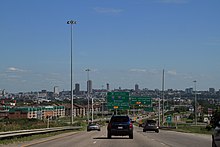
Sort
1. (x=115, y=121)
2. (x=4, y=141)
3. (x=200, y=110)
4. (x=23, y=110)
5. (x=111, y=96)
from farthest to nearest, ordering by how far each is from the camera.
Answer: (x=200, y=110), (x=23, y=110), (x=111, y=96), (x=115, y=121), (x=4, y=141)

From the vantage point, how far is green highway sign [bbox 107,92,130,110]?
82125 millimetres

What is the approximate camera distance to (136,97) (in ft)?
283

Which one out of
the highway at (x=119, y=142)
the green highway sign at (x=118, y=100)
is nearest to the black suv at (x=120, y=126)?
the highway at (x=119, y=142)

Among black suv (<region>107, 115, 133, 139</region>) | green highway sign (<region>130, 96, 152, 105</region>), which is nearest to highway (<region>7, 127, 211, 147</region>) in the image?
black suv (<region>107, 115, 133, 139</region>)

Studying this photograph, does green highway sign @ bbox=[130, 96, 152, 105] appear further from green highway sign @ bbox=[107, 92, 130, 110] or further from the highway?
the highway

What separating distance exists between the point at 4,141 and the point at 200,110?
145 metres

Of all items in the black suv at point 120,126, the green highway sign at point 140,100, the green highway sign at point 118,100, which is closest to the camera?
the black suv at point 120,126

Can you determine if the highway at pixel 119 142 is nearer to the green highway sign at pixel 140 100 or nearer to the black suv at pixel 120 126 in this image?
the black suv at pixel 120 126

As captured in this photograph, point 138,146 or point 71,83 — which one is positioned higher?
point 71,83

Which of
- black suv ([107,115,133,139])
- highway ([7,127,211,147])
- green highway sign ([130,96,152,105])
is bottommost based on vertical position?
highway ([7,127,211,147])

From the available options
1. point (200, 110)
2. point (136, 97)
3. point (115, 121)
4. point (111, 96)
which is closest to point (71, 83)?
point (111, 96)

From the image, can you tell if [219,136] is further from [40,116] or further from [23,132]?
[40,116]

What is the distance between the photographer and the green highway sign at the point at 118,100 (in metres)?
82.1

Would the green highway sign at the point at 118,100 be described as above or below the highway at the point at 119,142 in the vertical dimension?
above
